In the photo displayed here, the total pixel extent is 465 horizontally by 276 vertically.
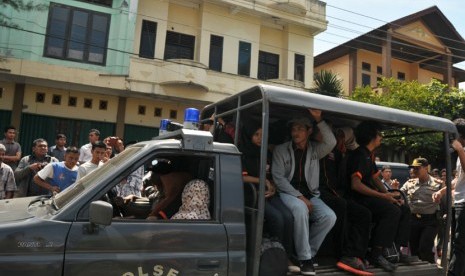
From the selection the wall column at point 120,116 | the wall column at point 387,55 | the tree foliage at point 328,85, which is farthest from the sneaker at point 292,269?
the wall column at point 387,55

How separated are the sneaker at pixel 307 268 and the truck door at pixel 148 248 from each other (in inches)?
34.8

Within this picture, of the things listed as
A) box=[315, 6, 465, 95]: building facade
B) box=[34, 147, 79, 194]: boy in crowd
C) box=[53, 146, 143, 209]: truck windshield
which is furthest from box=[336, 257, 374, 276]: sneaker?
box=[315, 6, 465, 95]: building facade

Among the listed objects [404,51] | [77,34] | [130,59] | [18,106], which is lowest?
[18,106]

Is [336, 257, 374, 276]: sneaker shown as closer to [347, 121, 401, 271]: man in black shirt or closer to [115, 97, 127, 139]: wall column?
[347, 121, 401, 271]: man in black shirt

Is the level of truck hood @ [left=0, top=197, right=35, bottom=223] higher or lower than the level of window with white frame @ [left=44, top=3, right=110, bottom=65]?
lower

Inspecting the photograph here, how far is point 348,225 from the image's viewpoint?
4266 mm

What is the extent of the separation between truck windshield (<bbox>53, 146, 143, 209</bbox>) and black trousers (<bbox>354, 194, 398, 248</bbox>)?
268 centimetres

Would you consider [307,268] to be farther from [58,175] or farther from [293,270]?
[58,175]

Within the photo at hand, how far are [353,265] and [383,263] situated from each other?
44 centimetres

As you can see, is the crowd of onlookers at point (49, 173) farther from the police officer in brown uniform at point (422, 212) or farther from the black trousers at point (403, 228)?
the police officer in brown uniform at point (422, 212)

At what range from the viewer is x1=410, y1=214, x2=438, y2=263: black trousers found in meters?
4.69

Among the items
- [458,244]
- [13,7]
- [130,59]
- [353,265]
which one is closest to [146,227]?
[353,265]

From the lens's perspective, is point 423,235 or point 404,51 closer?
point 423,235

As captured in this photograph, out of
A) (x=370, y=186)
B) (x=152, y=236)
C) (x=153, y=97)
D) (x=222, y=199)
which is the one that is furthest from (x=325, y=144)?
(x=153, y=97)
